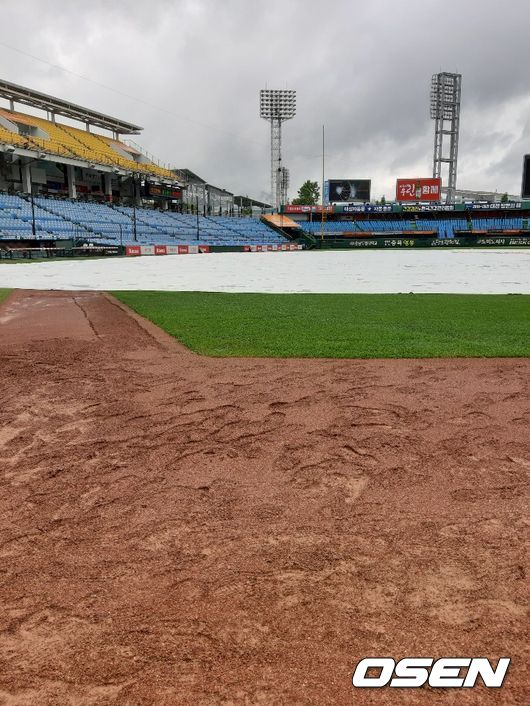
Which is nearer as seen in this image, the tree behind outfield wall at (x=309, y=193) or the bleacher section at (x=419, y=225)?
the bleacher section at (x=419, y=225)

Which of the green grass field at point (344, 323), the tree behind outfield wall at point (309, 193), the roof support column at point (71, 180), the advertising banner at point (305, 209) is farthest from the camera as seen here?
the tree behind outfield wall at point (309, 193)

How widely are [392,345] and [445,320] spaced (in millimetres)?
3532

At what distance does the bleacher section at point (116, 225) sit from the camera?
48250 millimetres

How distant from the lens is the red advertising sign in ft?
262

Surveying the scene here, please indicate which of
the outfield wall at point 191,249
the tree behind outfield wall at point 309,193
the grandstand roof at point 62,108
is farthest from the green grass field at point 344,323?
the tree behind outfield wall at point 309,193

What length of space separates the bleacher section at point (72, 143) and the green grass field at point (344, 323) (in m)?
49.0

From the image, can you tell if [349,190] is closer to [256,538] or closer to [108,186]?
[108,186]

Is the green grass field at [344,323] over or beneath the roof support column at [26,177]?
beneath

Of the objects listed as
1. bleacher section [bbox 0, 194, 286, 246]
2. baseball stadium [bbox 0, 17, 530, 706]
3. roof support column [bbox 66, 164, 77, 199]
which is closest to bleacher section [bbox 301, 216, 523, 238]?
bleacher section [bbox 0, 194, 286, 246]

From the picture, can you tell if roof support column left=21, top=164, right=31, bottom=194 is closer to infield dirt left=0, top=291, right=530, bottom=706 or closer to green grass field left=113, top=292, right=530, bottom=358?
green grass field left=113, top=292, right=530, bottom=358

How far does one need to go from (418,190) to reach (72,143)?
52957 mm

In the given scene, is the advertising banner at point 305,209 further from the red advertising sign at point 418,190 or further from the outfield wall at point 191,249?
the outfield wall at point 191,249

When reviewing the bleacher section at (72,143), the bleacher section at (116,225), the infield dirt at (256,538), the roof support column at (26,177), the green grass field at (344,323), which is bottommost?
the infield dirt at (256,538)

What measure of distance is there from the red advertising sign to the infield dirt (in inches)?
3197
